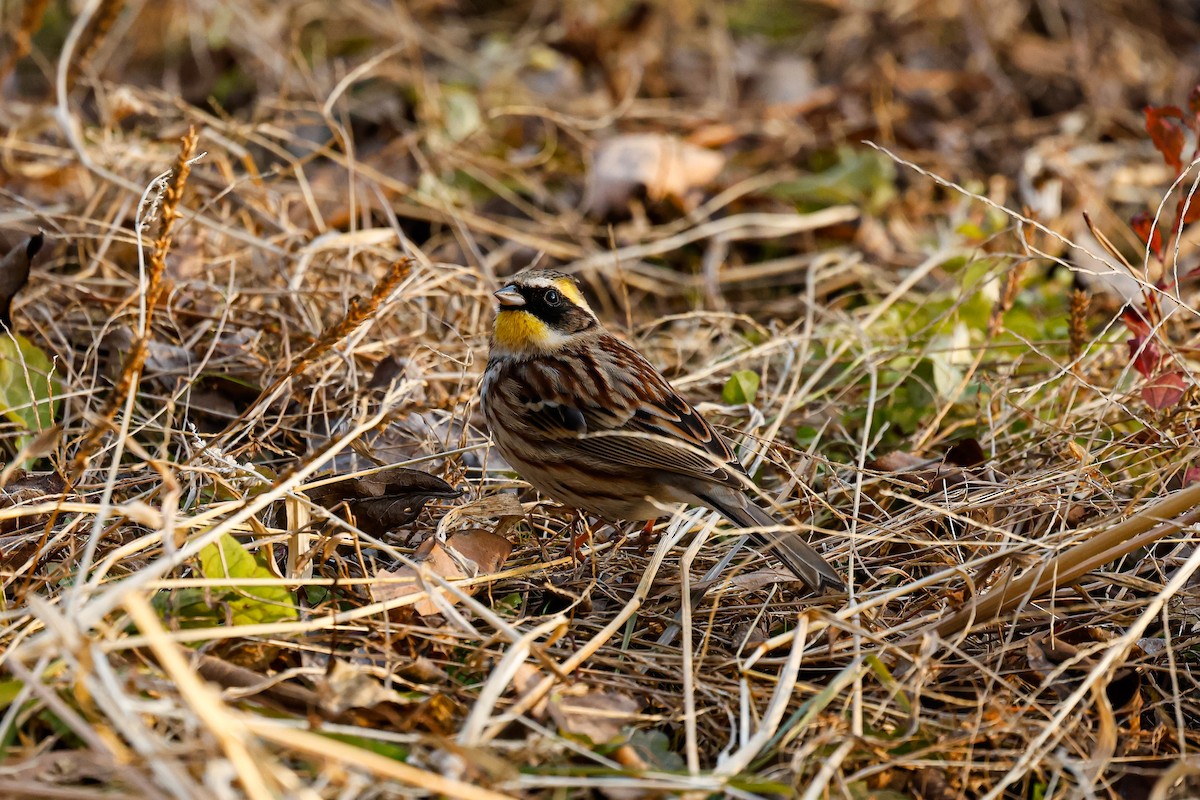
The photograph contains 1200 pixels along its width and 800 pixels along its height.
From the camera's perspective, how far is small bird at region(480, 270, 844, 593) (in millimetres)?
3410

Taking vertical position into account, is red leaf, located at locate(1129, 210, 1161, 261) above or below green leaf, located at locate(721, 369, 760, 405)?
above

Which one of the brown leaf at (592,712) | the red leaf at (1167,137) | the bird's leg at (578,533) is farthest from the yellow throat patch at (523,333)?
the red leaf at (1167,137)

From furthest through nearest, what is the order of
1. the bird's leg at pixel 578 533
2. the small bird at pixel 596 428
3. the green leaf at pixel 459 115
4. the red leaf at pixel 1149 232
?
the green leaf at pixel 459 115 < the red leaf at pixel 1149 232 < the bird's leg at pixel 578 533 < the small bird at pixel 596 428

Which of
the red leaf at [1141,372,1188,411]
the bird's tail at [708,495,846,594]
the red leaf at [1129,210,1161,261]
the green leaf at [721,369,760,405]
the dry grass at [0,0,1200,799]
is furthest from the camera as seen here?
the green leaf at [721,369,760,405]

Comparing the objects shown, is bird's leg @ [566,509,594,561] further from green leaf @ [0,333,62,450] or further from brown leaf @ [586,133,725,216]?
brown leaf @ [586,133,725,216]

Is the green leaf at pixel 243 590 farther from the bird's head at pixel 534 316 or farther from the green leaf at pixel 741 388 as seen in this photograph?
the green leaf at pixel 741 388

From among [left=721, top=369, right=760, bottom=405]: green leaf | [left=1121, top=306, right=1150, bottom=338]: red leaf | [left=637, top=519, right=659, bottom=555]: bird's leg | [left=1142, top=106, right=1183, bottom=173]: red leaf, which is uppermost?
[left=1142, top=106, right=1183, bottom=173]: red leaf

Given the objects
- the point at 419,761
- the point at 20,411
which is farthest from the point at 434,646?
the point at 20,411

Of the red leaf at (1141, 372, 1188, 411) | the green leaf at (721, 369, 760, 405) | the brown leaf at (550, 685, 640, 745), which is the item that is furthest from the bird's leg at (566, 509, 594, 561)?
the red leaf at (1141, 372, 1188, 411)

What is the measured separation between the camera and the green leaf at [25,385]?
371 centimetres

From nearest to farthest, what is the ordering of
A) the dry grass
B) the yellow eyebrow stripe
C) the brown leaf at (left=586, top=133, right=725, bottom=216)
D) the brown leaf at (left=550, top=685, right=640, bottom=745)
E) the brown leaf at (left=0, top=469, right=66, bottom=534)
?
the dry grass → the brown leaf at (left=550, top=685, right=640, bottom=745) → the brown leaf at (left=0, top=469, right=66, bottom=534) → the yellow eyebrow stripe → the brown leaf at (left=586, top=133, right=725, bottom=216)

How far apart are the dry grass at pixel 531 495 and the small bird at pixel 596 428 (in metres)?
0.14

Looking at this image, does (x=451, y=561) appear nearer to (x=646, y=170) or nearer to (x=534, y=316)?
(x=534, y=316)

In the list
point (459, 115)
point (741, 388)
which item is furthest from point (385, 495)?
point (459, 115)
